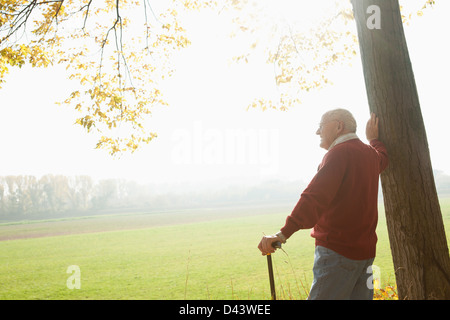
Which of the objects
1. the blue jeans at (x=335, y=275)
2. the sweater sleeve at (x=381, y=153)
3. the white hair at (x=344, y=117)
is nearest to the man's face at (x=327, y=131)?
the white hair at (x=344, y=117)

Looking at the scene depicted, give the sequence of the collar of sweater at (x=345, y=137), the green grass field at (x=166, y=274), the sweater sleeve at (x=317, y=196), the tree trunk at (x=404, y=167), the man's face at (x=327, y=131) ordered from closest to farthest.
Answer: the sweater sleeve at (x=317, y=196) < the collar of sweater at (x=345, y=137) < the man's face at (x=327, y=131) < the tree trunk at (x=404, y=167) < the green grass field at (x=166, y=274)

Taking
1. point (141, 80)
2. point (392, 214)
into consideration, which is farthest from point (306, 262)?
point (392, 214)

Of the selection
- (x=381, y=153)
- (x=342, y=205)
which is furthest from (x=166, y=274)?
(x=342, y=205)

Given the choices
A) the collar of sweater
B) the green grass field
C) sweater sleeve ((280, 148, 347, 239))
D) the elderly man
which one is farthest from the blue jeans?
the green grass field

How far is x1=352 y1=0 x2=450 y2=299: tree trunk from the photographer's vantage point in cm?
298

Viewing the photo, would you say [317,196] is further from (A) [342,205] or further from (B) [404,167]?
(B) [404,167]

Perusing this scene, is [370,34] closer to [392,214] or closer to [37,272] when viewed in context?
[392,214]

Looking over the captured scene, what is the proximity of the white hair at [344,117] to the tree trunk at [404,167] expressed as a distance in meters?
0.77

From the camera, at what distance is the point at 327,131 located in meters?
2.61

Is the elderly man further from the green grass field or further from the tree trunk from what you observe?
the green grass field

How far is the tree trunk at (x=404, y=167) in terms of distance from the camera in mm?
2980

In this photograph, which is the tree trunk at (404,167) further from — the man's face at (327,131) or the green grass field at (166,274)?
the green grass field at (166,274)

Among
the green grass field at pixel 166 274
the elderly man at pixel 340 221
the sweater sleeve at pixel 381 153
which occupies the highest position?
the sweater sleeve at pixel 381 153

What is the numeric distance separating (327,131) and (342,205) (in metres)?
0.60
